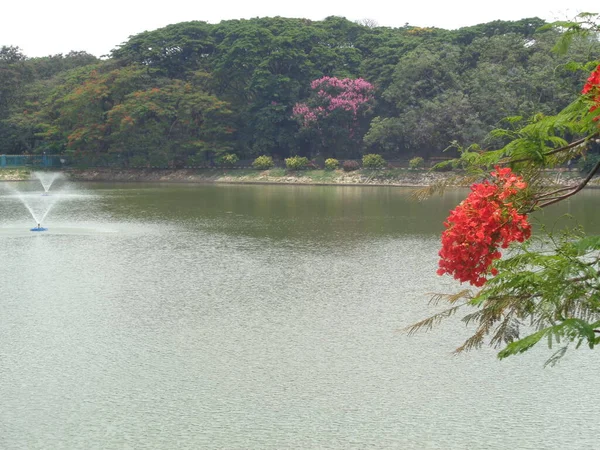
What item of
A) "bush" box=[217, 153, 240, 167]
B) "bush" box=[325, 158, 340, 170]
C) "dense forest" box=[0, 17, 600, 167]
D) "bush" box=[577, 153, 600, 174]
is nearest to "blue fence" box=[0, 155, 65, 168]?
"dense forest" box=[0, 17, 600, 167]

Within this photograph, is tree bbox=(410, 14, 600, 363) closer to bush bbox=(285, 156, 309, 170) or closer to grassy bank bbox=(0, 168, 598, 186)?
grassy bank bbox=(0, 168, 598, 186)

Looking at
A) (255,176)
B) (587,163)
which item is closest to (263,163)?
(255,176)

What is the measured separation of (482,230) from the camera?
5.98m

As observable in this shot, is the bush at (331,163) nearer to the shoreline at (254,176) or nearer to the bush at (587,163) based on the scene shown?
the shoreline at (254,176)

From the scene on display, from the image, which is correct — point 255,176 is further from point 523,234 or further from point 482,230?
point 482,230

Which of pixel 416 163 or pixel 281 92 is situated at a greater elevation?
pixel 281 92

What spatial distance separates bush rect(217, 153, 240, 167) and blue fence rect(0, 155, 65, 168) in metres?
18.3

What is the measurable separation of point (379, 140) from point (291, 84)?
32.0 feet

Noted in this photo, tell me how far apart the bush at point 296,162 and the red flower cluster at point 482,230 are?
6065cm

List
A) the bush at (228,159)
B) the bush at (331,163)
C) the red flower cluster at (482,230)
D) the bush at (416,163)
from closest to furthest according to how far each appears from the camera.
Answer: the red flower cluster at (482,230), the bush at (416,163), the bush at (331,163), the bush at (228,159)

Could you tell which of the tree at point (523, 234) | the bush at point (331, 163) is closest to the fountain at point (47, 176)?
the bush at point (331, 163)

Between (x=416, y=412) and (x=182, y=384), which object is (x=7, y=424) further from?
(x=416, y=412)

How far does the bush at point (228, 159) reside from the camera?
227 feet

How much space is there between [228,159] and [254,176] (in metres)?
3.02
